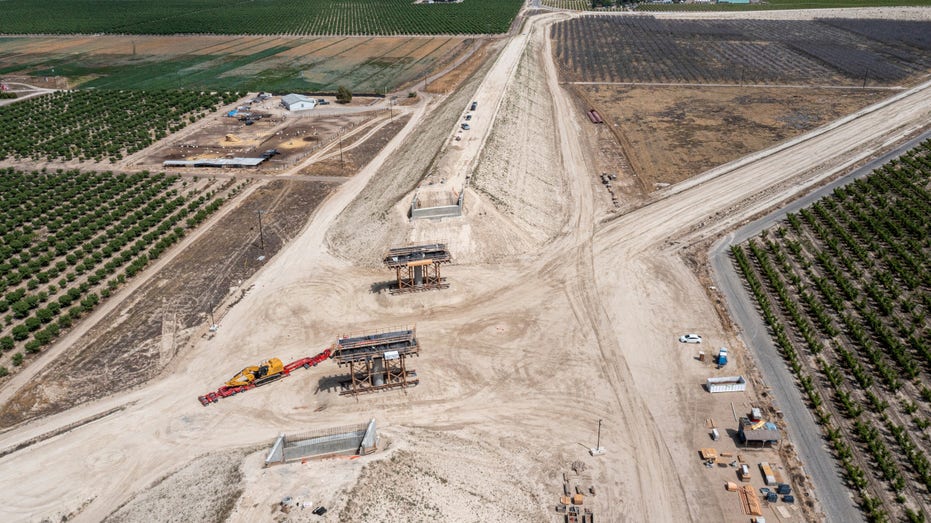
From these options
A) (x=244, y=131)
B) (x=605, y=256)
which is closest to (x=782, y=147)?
(x=605, y=256)

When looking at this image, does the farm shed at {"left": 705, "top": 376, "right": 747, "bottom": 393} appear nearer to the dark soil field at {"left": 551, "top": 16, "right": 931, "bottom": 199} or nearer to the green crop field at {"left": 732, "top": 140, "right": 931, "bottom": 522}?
the green crop field at {"left": 732, "top": 140, "right": 931, "bottom": 522}

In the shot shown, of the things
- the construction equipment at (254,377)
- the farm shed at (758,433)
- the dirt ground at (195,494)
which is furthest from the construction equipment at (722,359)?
the dirt ground at (195,494)

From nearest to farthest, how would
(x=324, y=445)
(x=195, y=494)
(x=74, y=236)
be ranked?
(x=195, y=494)
(x=324, y=445)
(x=74, y=236)

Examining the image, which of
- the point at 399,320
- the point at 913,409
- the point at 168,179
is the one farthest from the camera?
Result: the point at 168,179

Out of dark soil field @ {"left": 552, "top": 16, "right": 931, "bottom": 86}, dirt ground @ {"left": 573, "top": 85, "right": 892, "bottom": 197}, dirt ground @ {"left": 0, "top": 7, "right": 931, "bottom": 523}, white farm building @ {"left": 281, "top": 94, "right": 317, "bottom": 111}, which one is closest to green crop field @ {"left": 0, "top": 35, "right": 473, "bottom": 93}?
white farm building @ {"left": 281, "top": 94, "right": 317, "bottom": 111}

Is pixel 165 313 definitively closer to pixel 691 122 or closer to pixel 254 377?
→ pixel 254 377

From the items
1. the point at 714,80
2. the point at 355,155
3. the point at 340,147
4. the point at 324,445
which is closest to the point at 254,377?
the point at 324,445

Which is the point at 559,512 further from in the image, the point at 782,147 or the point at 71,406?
the point at 782,147
